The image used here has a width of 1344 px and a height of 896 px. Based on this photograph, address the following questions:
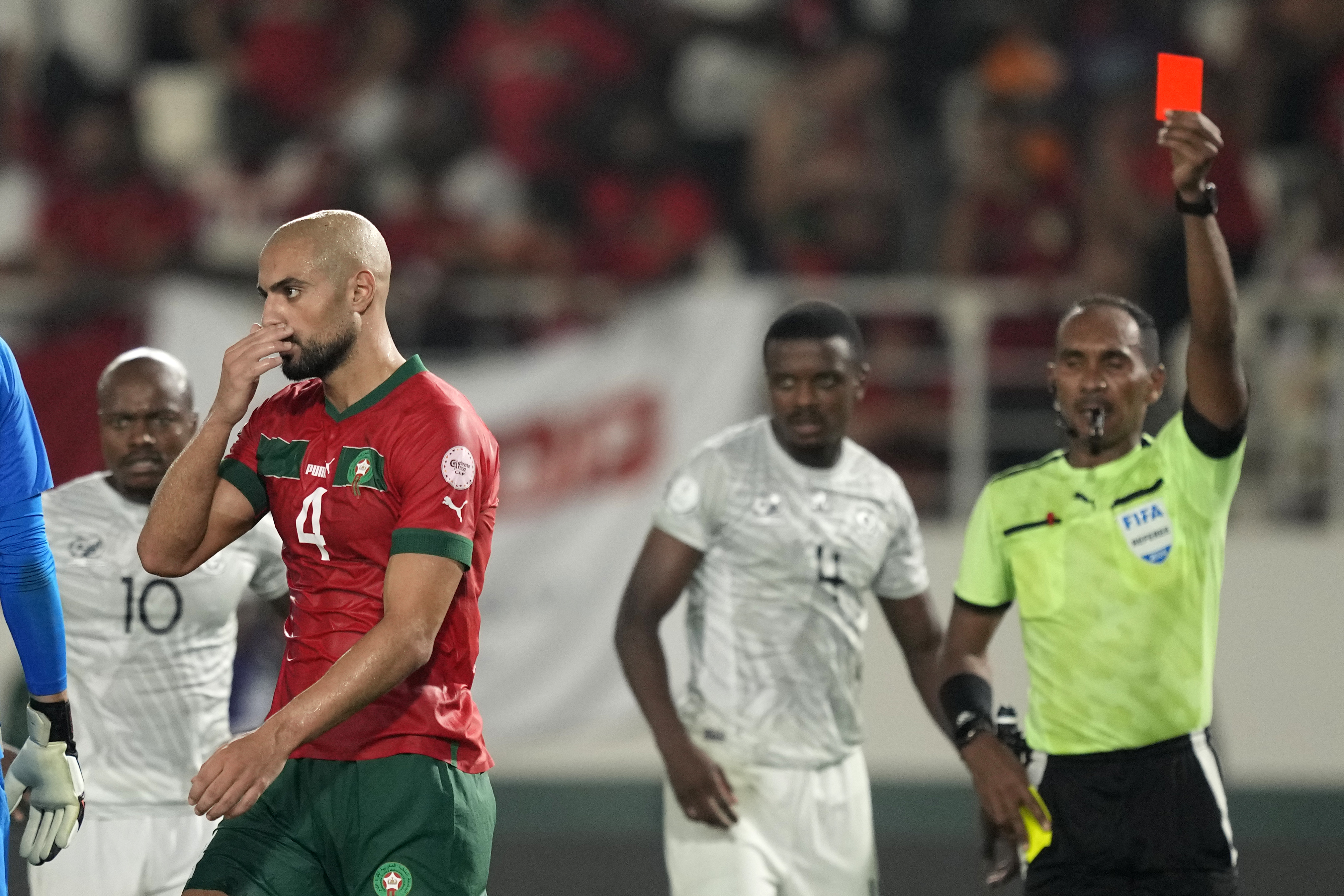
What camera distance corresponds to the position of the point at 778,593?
209 inches

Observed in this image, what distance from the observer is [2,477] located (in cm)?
410

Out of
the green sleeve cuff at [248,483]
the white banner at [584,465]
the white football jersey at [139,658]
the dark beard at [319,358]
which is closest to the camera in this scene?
the dark beard at [319,358]

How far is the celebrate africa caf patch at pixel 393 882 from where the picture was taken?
3781 mm

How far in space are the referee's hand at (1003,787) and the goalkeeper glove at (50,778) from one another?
2.26 meters

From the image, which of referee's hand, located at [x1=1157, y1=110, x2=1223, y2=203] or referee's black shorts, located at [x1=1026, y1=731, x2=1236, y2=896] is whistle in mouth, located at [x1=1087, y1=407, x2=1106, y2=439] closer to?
referee's hand, located at [x1=1157, y1=110, x2=1223, y2=203]

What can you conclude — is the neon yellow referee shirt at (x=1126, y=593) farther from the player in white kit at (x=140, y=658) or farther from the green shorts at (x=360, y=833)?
the player in white kit at (x=140, y=658)

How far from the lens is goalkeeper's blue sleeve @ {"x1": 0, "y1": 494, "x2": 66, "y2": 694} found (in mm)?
4145

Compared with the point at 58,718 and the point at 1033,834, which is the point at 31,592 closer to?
the point at 58,718

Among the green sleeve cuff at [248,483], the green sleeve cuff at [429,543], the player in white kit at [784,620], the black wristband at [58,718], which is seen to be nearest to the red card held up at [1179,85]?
the player in white kit at [784,620]

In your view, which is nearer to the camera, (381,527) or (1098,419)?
(381,527)

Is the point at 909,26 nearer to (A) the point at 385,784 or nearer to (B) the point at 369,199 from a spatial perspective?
(B) the point at 369,199

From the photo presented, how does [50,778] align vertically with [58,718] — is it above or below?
below

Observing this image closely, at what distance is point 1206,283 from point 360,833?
2.41 m

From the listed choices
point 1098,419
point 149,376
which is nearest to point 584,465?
point 149,376
